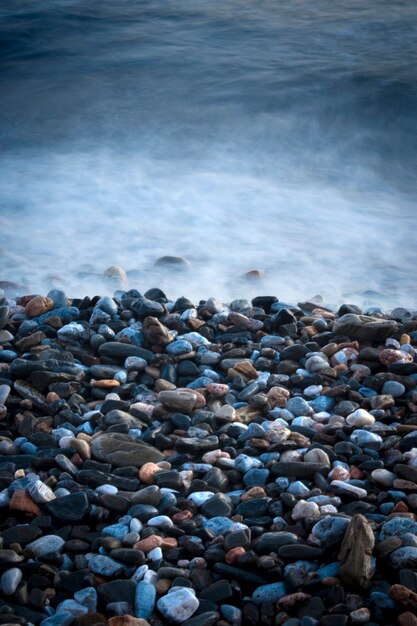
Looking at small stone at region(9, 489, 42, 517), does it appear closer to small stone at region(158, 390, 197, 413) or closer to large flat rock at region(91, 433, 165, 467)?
large flat rock at region(91, 433, 165, 467)

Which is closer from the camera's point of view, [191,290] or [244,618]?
[244,618]

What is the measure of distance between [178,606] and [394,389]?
113cm

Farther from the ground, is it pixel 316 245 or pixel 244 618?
pixel 244 618

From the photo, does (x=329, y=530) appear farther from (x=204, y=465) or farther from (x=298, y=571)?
(x=204, y=465)

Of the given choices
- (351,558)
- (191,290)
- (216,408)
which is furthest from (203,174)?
(351,558)

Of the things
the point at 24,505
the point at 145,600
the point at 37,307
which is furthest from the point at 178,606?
the point at 37,307

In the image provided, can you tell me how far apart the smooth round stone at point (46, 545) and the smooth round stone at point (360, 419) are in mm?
938

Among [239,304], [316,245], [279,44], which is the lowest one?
[316,245]

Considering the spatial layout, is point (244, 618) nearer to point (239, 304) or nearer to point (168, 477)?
point (168, 477)

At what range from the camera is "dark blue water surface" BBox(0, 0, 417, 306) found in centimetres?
446

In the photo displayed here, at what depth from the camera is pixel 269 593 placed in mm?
1573

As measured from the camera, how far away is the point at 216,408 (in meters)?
2.29

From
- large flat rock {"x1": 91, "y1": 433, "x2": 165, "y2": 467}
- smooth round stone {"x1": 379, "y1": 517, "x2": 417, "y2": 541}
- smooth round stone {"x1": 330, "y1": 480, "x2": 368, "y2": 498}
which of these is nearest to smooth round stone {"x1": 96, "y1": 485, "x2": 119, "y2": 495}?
large flat rock {"x1": 91, "y1": 433, "x2": 165, "y2": 467}

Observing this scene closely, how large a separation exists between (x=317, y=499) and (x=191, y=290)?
6.80 ft
